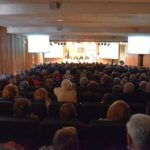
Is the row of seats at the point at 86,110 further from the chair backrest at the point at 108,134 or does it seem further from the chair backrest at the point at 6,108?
the chair backrest at the point at 108,134

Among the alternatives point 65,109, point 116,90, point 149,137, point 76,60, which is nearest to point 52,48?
point 76,60

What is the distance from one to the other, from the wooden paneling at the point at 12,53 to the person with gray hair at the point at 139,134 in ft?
35.5

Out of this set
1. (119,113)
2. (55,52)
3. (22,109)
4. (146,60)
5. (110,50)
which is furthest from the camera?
(55,52)

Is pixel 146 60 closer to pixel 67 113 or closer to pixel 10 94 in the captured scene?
pixel 10 94

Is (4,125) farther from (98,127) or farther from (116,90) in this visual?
(116,90)

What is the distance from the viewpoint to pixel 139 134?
6.22 feet

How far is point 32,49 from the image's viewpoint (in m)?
14.7

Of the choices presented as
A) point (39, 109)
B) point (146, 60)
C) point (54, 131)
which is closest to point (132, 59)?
point (146, 60)

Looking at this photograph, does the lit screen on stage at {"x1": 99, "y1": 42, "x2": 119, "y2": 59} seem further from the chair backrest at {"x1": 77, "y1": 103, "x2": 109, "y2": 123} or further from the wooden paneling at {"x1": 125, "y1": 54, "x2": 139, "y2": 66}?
the chair backrest at {"x1": 77, "y1": 103, "x2": 109, "y2": 123}

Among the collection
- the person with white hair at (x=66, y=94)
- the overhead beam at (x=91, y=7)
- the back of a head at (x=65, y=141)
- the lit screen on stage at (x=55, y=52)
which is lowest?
the person with white hair at (x=66, y=94)

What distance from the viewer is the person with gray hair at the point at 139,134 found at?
1871 millimetres

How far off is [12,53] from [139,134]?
42.4 feet

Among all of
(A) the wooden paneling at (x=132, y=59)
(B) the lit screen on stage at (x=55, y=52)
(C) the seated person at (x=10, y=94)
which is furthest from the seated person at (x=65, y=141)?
(B) the lit screen on stage at (x=55, y=52)

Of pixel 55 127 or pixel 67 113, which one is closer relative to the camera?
pixel 55 127
